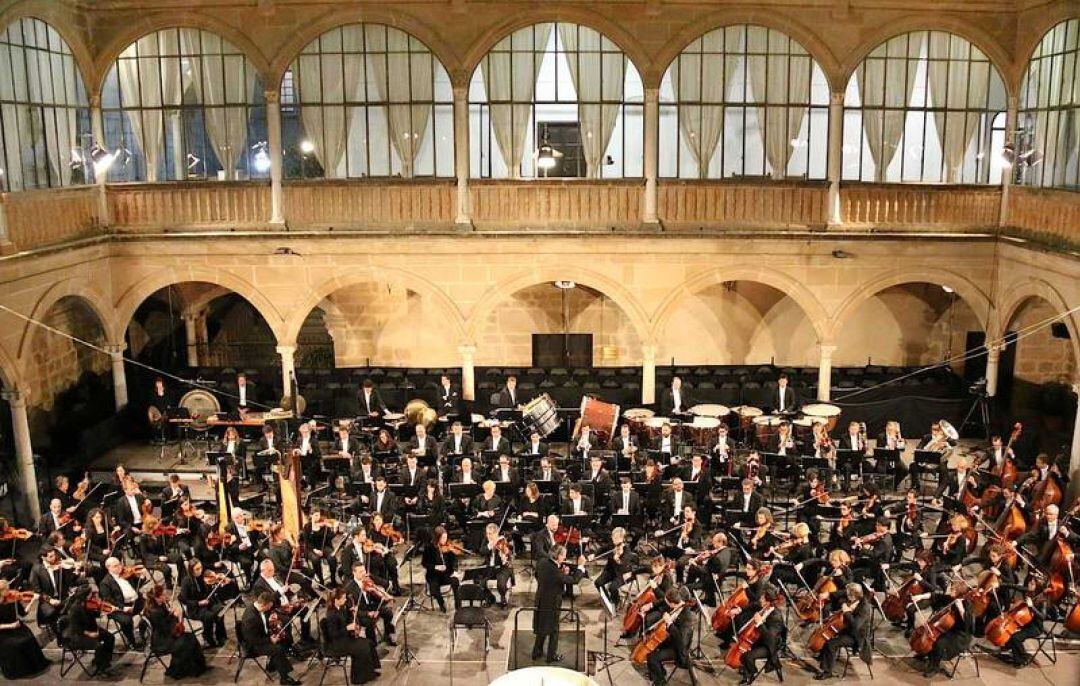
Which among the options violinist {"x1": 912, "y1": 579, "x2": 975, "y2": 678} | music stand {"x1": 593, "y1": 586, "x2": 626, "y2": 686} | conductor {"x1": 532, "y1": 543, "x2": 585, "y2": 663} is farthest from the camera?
music stand {"x1": 593, "y1": 586, "x2": 626, "y2": 686}

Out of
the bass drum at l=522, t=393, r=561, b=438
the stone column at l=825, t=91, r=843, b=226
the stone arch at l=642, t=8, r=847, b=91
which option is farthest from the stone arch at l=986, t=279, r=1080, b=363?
the bass drum at l=522, t=393, r=561, b=438

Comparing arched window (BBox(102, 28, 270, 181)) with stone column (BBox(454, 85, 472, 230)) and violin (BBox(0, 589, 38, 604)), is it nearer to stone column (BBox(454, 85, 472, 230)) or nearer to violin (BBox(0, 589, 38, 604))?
stone column (BBox(454, 85, 472, 230))

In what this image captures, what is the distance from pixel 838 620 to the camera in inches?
513

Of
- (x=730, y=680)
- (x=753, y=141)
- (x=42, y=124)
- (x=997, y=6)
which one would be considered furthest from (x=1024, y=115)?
(x=42, y=124)

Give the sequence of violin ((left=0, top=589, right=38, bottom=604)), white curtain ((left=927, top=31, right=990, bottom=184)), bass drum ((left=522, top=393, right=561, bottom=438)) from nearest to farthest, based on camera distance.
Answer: violin ((left=0, top=589, right=38, bottom=604)), bass drum ((left=522, top=393, right=561, bottom=438)), white curtain ((left=927, top=31, right=990, bottom=184))

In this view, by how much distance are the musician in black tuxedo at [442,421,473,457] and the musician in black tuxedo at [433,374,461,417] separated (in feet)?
7.70

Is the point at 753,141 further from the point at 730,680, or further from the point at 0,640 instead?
the point at 0,640

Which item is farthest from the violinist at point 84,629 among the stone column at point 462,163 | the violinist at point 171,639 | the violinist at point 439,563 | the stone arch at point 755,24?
the stone arch at point 755,24

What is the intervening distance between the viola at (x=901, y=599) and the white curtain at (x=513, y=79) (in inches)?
434

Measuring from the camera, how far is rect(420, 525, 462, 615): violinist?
47.2ft

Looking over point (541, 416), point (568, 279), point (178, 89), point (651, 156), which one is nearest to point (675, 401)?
point (541, 416)

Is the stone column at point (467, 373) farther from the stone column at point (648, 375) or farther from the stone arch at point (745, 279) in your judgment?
the stone arch at point (745, 279)

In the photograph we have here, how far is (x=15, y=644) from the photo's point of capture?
13.3 m

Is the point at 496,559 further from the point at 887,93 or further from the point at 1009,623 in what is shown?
the point at 887,93
